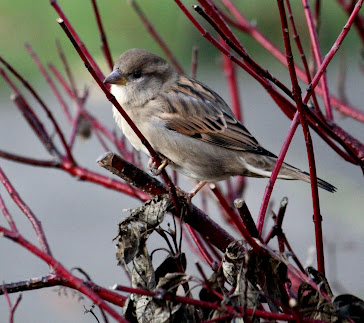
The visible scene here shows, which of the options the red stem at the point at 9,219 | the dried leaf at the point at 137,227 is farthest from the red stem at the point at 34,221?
the dried leaf at the point at 137,227

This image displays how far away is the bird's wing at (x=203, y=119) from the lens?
2.90 m

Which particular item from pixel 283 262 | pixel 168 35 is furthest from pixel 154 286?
pixel 168 35

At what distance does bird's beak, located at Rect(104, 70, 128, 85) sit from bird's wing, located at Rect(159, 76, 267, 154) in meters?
0.20

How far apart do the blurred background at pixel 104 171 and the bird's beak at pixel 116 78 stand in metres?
0.91

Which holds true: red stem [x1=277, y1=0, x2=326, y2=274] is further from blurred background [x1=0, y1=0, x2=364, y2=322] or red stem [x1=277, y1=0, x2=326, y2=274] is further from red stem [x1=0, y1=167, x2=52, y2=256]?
blurred background [x1=0, y1=0, x2=364, y2=322]

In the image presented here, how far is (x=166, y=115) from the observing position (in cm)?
288

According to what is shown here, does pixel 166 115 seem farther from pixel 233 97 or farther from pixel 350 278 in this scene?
pixel 350 278

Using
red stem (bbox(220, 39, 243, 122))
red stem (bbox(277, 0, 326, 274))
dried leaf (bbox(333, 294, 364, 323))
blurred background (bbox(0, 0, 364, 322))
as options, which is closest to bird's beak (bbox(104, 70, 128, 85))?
red stem (bbox(220, 39, 243, 122))

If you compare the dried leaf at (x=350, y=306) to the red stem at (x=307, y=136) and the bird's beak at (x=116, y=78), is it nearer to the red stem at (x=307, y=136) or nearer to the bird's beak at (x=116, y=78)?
the red stem at (x=307, y=136)

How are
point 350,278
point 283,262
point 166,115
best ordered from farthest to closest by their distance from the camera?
point 350,278 < point 166,115 < point 283,262

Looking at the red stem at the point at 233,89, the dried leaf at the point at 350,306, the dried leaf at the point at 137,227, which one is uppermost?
the red stem at the point at 233,89

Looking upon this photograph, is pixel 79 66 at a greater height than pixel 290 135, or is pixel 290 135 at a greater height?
pixel 79 66

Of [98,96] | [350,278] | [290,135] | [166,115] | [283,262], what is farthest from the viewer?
[98,96]

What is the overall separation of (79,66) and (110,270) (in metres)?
2.92
